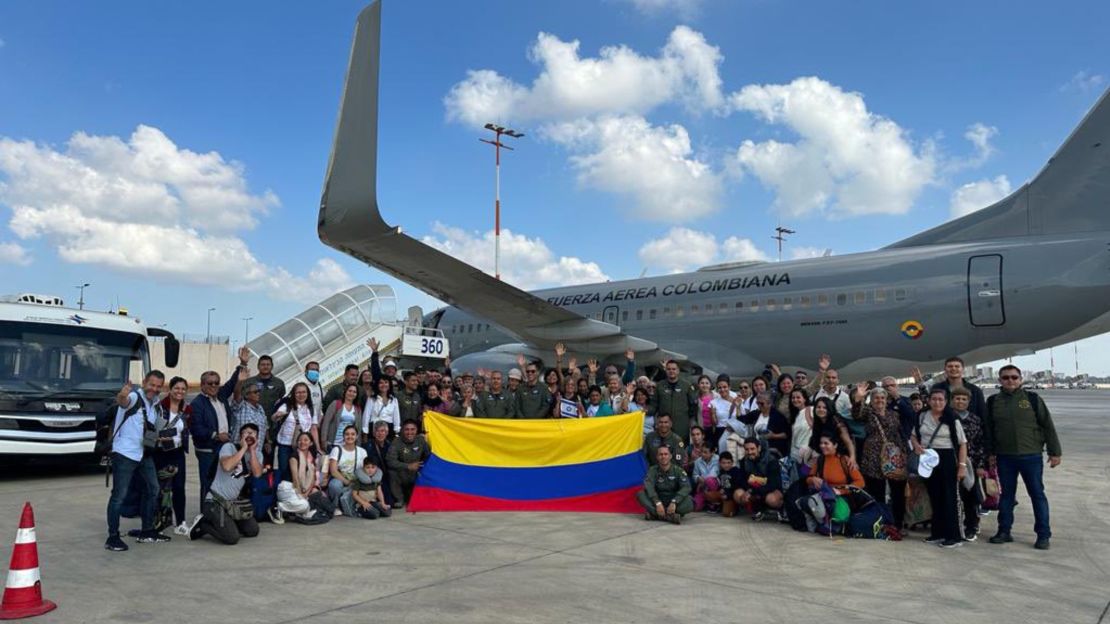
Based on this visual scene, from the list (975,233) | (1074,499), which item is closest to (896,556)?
(1074,499)

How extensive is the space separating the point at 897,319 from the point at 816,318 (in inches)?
65.1

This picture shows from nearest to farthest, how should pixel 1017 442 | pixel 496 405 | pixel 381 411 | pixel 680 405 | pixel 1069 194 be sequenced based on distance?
pixel 1017 442, pixel 381 411, pixel 680 405, pixel 496 405, pixel 1069 194

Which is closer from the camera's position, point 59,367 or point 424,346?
point 59,367

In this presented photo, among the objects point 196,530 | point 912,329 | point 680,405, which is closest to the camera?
point 196,530

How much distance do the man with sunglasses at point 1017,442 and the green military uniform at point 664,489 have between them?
3.06 m

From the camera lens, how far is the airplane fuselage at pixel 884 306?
1328 cm

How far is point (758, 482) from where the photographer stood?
830 centimetres

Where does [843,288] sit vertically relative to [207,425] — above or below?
above

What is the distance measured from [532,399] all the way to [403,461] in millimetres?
2251

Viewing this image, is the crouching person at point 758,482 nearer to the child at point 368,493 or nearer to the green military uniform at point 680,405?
the green military uniform at point 680,405

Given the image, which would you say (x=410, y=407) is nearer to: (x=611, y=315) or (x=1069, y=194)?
(x=611, y=315)

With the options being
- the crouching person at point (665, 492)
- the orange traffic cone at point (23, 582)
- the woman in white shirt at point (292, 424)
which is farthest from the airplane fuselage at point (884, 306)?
the orange traffic cone at point (23, 582)

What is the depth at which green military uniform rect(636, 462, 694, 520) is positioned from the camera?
27.0 ft

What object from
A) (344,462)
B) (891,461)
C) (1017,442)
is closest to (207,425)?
(344,462)
